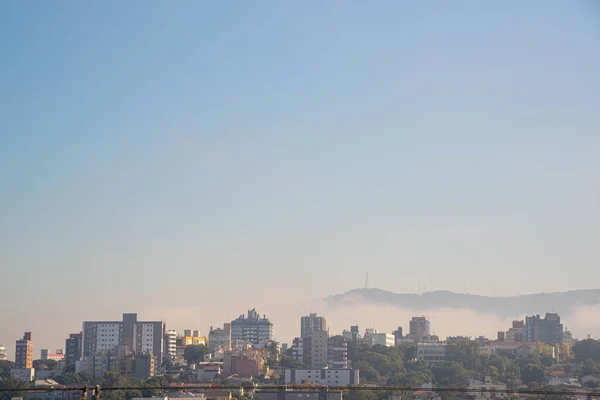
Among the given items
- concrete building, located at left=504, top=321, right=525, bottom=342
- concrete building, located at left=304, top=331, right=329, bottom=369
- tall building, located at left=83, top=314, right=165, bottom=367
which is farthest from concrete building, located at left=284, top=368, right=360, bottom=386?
concrete building, located at left=504, top=321, right=525, bottom=342

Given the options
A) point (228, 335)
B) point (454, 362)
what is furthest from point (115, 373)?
point (228, 335)

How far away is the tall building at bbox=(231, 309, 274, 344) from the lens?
286ft

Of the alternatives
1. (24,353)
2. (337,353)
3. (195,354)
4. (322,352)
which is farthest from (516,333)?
(24,353)

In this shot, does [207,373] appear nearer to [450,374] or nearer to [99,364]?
[99,364]

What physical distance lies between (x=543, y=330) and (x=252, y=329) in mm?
26628

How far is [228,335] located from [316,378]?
3141cm

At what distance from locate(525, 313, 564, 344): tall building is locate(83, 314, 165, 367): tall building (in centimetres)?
3426

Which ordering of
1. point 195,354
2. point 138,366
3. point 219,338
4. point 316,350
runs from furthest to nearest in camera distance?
point 219,338, point 195,354, point 316,350, point 138,366

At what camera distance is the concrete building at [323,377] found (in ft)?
142

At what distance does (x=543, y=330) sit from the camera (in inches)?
3179

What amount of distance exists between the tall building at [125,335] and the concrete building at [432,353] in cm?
1698

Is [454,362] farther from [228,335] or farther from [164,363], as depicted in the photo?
[228,335]

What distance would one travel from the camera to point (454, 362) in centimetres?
4972

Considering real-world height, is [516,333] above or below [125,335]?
above
